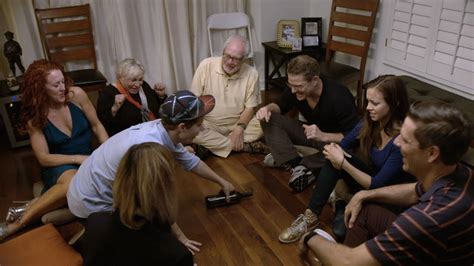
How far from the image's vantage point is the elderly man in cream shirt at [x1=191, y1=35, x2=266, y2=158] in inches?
118

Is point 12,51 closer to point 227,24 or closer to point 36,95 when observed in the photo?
point 36,95

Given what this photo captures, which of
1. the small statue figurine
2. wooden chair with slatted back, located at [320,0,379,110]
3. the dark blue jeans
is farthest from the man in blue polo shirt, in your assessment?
the small statue figurine

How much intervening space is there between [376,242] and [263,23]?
320 centimetres

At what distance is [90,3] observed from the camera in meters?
3.45

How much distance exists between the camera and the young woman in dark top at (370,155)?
6.29ft

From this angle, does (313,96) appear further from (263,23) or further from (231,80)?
(263,23)

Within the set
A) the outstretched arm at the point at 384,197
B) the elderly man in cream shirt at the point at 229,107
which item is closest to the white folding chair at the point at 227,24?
the elderly man in cream shirt at the point at 229,107

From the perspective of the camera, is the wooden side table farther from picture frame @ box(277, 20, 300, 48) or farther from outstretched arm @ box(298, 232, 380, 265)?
outstretched arm @ box(298, 232, 380, 265)

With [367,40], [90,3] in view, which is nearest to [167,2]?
[90,3]

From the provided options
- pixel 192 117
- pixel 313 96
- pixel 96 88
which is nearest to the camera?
pixel 192 117

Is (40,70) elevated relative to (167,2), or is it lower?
lower

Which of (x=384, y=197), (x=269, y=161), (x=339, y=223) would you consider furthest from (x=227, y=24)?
(x=384, y=197)

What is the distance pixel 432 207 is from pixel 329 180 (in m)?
0.91

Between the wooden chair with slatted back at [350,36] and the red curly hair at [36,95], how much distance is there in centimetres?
221
